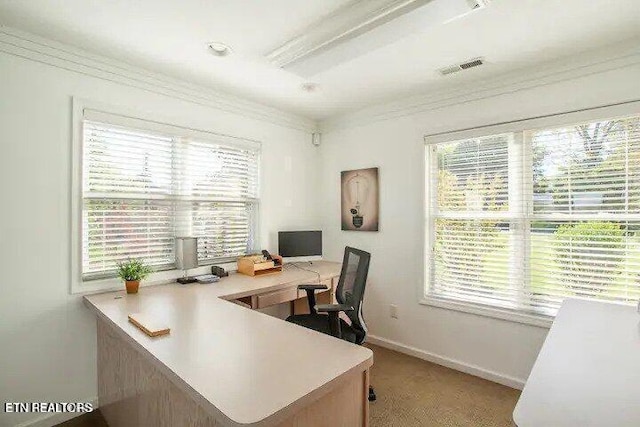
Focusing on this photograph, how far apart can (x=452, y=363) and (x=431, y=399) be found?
60cm

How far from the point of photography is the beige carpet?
2225 millimetres

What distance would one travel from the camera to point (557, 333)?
1518 millimetres

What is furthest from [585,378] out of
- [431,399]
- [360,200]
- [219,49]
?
[360,200]

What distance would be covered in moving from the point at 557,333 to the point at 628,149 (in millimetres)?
1573

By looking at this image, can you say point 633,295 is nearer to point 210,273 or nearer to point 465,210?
point 465,210

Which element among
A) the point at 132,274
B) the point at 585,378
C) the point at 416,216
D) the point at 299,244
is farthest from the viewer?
the point at 299,244

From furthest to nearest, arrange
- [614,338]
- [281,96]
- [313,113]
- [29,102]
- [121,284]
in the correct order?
[313,113] < [281,96] < [121,284] < [29,102] < [614,338]

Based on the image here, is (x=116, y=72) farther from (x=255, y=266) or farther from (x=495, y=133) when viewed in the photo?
(x=495, y=133)

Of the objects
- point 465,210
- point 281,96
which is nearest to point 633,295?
point 465,210

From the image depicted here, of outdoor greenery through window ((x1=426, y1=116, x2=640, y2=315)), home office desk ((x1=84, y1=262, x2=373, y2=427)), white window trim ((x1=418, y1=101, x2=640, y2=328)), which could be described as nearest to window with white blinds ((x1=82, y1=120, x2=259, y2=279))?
home office desk ((x1=84, y1=262, x2=373, y2=427))

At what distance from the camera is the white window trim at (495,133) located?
2.30 meters

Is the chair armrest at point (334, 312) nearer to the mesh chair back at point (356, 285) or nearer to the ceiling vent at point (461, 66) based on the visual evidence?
the mesh chair back at point (356, 285)

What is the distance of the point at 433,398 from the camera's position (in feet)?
8.16

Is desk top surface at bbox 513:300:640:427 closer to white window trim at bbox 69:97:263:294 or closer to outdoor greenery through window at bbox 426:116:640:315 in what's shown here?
outdoor greenery through window at bbox 426:116:640:315
